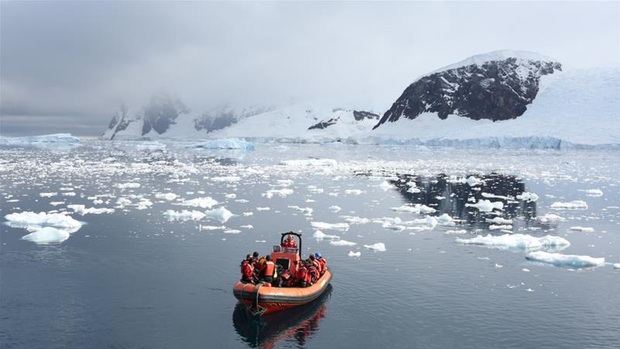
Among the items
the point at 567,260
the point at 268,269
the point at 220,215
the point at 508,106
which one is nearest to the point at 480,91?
the point at 508,106

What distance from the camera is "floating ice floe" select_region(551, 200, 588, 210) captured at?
39000 mm

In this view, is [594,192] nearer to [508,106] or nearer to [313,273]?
[313,273]

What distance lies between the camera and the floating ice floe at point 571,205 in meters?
39.0

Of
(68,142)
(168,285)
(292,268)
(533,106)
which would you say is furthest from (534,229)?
(68,142)

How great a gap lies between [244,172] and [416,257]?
42580mm

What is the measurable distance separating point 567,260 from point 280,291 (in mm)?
12594

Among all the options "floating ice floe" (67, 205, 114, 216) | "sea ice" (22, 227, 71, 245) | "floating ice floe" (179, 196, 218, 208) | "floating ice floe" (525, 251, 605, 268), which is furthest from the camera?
"floating ice floe" (179, 196, 218, 208)

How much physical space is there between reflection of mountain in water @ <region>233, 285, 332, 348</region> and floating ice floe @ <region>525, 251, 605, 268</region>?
10.4 metres

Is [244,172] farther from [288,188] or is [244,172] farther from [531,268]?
[531,268]

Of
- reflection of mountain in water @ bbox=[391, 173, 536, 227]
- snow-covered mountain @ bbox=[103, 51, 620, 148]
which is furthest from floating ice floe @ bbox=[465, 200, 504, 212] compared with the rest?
snow-covered mountain @ bbox=[103, 51, 620, 148]

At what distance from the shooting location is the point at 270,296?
59.2 feet

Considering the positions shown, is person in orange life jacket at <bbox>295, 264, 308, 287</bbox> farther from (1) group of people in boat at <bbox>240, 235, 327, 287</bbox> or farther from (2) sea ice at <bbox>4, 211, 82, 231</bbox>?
(2) sea ice at <bbox>4, 211, 82, 231</bbox>

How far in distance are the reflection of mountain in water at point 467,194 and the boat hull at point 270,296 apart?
1726 centimetres

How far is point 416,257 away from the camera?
984 inches
